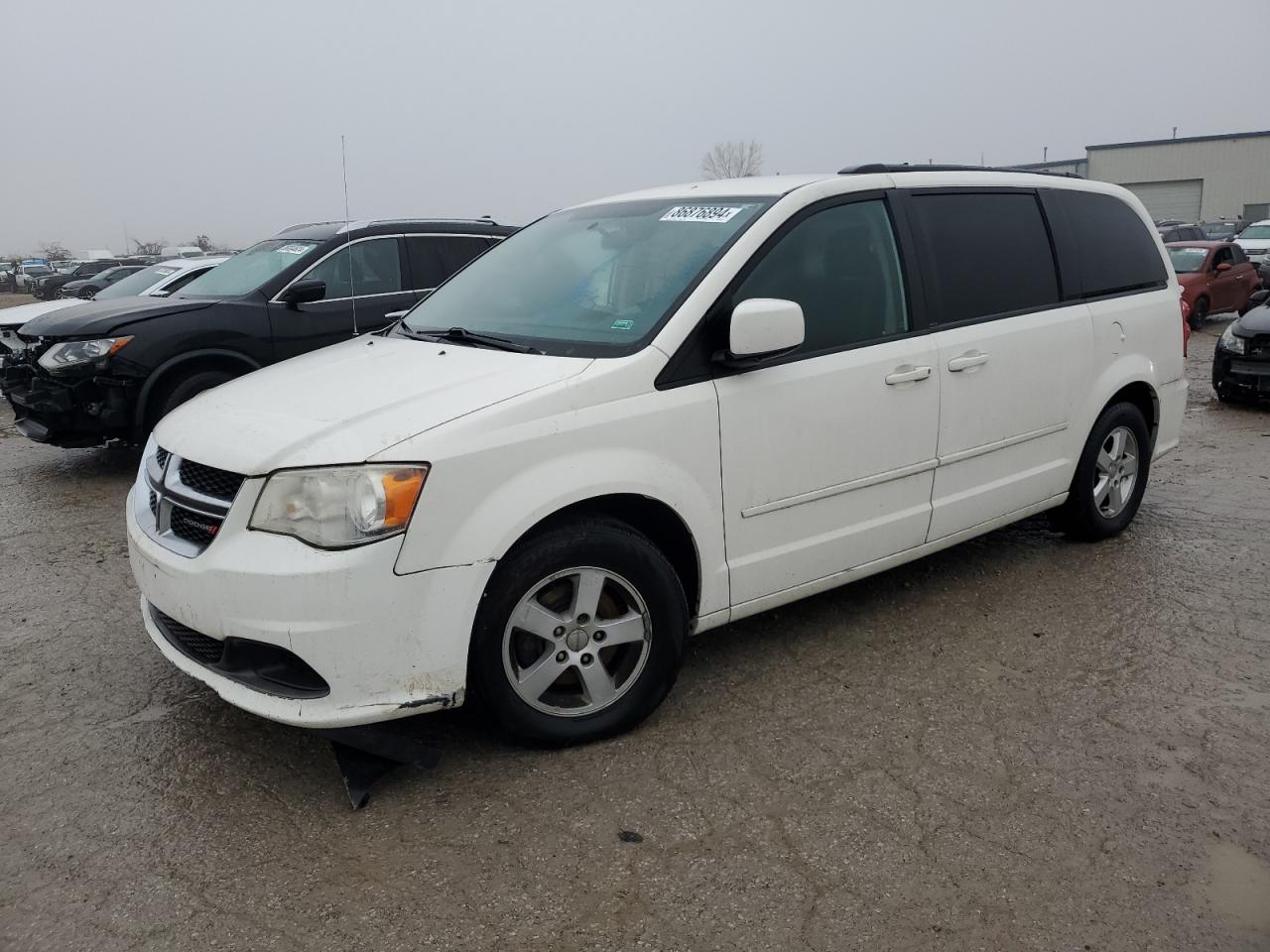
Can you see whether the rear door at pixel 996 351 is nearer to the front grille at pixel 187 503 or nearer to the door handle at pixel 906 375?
the door handle at pixel 906 375

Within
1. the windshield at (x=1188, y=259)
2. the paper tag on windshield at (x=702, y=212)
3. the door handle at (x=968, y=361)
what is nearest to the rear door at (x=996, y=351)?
the door handle at (x=968, y=361)

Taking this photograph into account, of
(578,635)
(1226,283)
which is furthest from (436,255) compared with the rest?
(1226,283)

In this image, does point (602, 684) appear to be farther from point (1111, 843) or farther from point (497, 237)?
point (497, 237)

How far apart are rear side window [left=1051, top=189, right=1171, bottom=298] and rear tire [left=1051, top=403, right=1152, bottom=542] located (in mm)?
625

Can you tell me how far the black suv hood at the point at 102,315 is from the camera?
277 inches

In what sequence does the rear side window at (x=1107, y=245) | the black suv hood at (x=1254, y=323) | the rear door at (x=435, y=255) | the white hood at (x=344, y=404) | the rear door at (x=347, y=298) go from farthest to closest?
the black suv hood at (x=1254, y=323) < the rear door at (x=435, y=255) < the rear door at (x=347, y=298) < the rear side window at (x=1107, y=245) < the white hood at (x=344, y=404)

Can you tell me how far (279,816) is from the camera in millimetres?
3021

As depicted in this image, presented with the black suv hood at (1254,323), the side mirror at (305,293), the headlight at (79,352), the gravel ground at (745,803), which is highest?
the side mirror at (305,293)

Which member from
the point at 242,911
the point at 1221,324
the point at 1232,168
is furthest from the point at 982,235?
the point at 1232,168

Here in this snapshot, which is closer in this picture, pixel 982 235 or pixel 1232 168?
pixel 982 235

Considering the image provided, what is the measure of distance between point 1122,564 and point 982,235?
5.95 feet

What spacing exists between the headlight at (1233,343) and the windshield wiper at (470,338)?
341 inches

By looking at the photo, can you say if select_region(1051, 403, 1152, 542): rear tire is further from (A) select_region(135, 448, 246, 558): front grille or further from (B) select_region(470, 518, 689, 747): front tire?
(A) select_region(135, 448, 246, 558): front grille

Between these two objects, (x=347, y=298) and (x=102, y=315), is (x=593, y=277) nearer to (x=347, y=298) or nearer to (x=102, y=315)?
(x=347, y=298)
